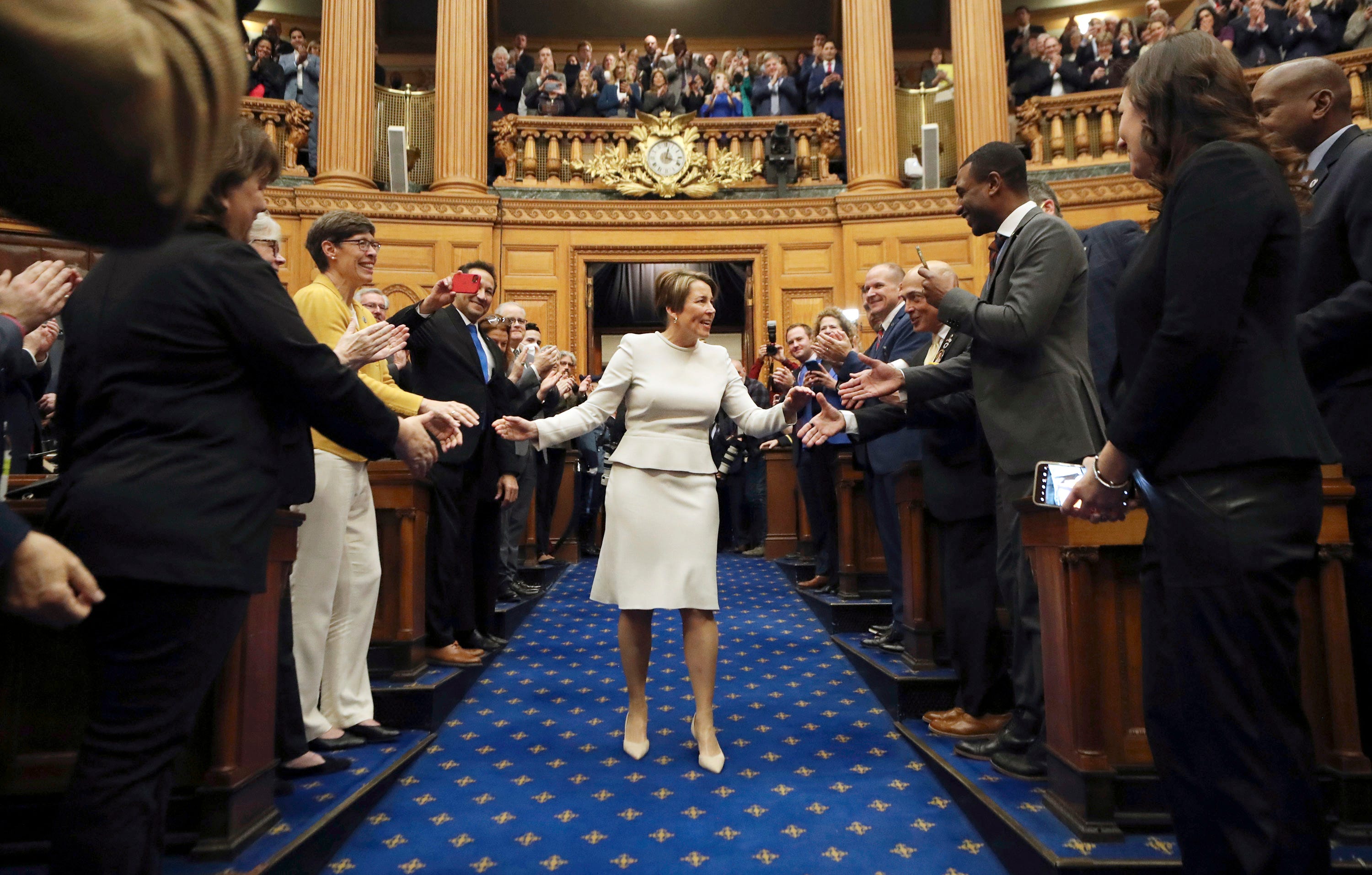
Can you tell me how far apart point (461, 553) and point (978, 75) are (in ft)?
27.6

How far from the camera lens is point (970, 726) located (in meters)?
2.55

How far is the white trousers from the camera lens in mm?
2373

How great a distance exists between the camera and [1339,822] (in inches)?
65.9

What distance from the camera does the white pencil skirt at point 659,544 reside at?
260 centimetres

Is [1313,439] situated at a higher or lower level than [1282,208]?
lower

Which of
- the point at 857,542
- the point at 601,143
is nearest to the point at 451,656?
the point at 857,542

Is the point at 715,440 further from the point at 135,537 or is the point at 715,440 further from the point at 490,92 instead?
the point at 135,537

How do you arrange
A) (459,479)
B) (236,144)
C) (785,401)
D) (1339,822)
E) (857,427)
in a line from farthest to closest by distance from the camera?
(459,479)
(857,427)
(785,401)
(1339,822)
(236,144)

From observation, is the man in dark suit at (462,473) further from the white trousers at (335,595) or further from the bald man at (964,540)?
the bald man at (964,540)

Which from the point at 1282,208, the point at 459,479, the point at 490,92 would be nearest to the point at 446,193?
the point at 490,92

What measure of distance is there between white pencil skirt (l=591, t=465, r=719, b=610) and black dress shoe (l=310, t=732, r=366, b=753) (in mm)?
825

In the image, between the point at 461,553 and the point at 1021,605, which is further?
the point at 461,553

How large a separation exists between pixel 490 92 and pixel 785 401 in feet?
30.5

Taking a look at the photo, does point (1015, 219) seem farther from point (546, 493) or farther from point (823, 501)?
point (546, 493)
